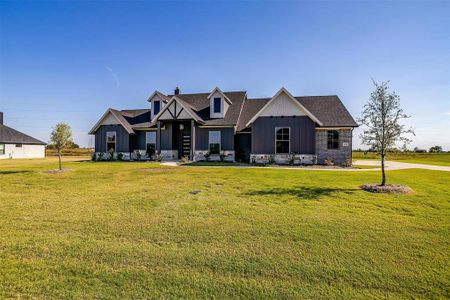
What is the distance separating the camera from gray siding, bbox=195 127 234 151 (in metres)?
23.6

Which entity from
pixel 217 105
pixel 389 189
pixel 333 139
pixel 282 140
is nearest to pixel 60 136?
pixel 217 105

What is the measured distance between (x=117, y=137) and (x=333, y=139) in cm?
2206

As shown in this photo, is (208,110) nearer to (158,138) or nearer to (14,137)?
(158,138)

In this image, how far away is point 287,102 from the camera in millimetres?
21531

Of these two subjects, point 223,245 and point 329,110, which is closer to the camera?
point 223,245

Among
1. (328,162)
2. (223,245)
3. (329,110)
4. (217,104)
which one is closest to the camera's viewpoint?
(223,245)

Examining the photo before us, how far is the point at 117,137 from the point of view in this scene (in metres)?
26.5

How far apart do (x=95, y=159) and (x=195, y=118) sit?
12746 millimetres

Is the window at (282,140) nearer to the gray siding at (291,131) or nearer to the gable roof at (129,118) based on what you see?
the gray siding at (291,131)

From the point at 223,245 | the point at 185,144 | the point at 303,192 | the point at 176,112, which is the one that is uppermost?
the point at 176,112

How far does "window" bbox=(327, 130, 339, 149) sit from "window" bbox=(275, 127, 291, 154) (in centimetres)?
367

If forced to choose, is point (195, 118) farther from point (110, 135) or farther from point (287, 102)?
point (110, 135)

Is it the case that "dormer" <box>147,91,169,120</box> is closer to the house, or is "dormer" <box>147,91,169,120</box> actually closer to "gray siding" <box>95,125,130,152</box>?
the house

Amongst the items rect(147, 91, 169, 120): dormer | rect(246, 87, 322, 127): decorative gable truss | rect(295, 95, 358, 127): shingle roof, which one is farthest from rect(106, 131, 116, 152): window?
rect(295, 95, 358, 127): shingle roof
